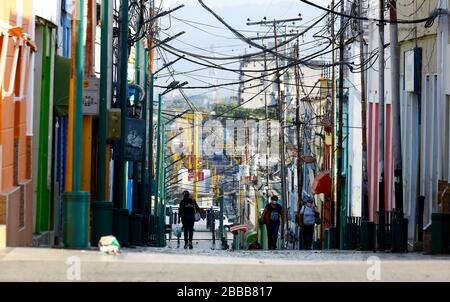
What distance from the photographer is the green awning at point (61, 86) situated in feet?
88.7

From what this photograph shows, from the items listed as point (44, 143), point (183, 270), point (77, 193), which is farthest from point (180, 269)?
point (44, 143)

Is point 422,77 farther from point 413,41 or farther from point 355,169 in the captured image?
point 355,169

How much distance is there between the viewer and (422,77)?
113 feet

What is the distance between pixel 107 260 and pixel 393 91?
1579 centimetres

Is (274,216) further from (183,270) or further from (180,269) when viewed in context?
(183,270)

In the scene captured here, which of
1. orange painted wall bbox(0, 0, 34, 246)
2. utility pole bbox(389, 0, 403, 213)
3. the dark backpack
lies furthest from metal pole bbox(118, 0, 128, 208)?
the dark backpack

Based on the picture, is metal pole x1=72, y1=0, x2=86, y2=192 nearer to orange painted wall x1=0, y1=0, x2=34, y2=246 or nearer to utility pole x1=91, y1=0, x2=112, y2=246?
orange painted wall x1=0, y1=0, x2=34, y2=246

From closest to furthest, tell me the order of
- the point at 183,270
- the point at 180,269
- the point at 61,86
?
the point at 183,270, the point at 180,269, the point at 61,86

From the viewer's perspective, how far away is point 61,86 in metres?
27.5

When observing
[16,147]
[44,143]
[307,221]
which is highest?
[44,143]

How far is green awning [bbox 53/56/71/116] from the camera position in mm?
27031

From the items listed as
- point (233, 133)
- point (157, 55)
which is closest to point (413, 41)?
point (157, 55)

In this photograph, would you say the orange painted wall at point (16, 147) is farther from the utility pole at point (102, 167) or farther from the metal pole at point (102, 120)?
the metal pole at point (102, 120)

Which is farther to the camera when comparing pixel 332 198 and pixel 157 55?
pixel 157 55
